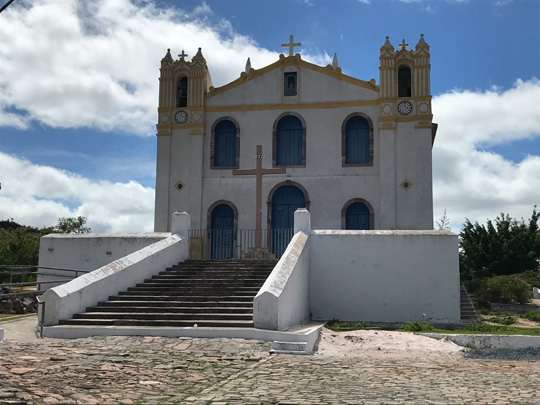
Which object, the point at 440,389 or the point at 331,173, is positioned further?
the point at 331,173

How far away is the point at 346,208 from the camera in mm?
21172

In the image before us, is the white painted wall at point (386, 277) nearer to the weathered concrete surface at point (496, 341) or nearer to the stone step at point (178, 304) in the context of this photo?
the weathered concrete surface at point (496, 341)

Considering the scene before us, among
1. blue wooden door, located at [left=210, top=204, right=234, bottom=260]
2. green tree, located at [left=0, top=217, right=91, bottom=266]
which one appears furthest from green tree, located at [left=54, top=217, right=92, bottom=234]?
blue wooden door, located at [left=210, top=204, right=234, bottom=260]

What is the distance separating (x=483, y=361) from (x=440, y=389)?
296 centimetres

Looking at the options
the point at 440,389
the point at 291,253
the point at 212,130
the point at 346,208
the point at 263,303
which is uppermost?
the point at 212,130

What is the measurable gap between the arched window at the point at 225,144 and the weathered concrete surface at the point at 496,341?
12251mm

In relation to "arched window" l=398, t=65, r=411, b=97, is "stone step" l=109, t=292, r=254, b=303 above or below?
below

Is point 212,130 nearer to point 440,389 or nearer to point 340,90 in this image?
point 340,90

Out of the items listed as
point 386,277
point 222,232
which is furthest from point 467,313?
point 222,232

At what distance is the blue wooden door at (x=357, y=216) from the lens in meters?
21.1

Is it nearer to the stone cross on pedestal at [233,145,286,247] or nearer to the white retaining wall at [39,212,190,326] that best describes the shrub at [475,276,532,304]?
the stone cross on pedestal at [233,145,286,247]

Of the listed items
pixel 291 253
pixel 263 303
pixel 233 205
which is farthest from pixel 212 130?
pixel 263 303

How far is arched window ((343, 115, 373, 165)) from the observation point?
21500 millimetres

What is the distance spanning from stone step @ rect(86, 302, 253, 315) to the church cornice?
11920 millimetres
